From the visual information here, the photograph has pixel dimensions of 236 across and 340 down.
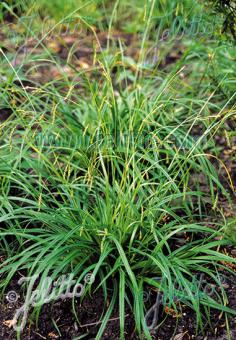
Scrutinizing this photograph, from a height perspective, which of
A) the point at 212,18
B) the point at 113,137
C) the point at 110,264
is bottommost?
the point at 110,264

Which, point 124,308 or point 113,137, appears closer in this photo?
point 124,308

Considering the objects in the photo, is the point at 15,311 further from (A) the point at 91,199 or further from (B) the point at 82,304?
(A) the point at 91,199

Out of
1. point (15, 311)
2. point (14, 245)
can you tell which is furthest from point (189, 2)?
point (15, 311)

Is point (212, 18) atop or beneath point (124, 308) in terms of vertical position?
atop

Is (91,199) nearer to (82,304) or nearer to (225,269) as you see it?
(82,304)

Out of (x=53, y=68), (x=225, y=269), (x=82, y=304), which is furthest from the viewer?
(x=53, y=68)

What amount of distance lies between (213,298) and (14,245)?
100 centimetres

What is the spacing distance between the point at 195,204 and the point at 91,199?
649 millimetres

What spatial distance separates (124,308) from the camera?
2.69 meters

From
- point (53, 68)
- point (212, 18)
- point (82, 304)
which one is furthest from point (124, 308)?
point (53, 68)

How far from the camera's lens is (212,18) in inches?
132

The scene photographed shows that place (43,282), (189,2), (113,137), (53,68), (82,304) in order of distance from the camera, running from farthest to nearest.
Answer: (53,68) → (189,2) → (113,137) → (82,304) → (43,282)

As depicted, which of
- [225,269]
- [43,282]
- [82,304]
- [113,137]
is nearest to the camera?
[43,282]

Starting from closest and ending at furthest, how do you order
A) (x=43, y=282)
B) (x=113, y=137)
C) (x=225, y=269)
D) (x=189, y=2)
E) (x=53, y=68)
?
(x=43, y=282) < (x=225, y=269) < (x=113, y=137) < (x=189, y=2) < (x=53, y=68)
